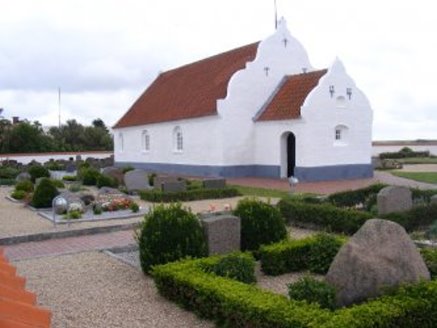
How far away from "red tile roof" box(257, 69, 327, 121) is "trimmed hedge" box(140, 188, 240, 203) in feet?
23.3

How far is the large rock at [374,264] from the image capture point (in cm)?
591

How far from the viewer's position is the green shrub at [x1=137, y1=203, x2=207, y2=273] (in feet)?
25.9

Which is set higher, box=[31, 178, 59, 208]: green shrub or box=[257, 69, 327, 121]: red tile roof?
box=[257, 69, 327, 121]: red tile roof

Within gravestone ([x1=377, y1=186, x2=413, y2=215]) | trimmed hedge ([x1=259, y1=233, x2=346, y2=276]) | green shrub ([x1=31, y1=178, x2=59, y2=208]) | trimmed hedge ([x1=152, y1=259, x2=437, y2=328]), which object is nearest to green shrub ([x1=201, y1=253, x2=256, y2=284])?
trimmed hedge ([x1=152, y1=259, x2=437, y2=328])

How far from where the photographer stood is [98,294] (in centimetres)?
738

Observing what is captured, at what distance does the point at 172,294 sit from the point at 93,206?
8921mm

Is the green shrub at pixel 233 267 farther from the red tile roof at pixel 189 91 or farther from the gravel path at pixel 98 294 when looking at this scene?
the red tile roof at pixel 189 91

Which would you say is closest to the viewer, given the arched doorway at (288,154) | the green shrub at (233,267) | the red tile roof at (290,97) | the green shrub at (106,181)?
the green shrub at (233,267)

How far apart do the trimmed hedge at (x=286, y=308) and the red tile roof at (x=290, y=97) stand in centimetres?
1878

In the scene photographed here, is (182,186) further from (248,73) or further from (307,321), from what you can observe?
(307,321)

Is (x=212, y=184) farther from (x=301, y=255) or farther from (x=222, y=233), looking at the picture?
(x=301, y=255)

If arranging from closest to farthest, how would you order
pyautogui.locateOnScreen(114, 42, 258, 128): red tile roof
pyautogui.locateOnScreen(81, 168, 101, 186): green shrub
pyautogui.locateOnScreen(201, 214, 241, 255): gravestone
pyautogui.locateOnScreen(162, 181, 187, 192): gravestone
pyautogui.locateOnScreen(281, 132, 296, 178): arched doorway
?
pyautogui.locateOnScreen(201, 214, 241, 255): gravestone, pyautogui.locateOnScreen(162, 181, 187, 192): gravestone, pyautogui.locateOnScreen(81, 168, 101, 186): green shrub, pyautogui.locateOnScreen(281, 132, 296, 178): arched doorway, pyautogui.locateOnScreen(114, 42, 258, 128): red tile roof

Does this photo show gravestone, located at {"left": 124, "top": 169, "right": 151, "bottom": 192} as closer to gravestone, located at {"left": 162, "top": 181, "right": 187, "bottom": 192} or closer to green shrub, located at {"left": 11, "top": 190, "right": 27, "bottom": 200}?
gravestone, located at {"left": 162, "top": 181, "right": 187, "bottom": 192}

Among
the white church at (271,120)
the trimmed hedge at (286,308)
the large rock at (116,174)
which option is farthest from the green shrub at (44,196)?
the white church at (271,120)
